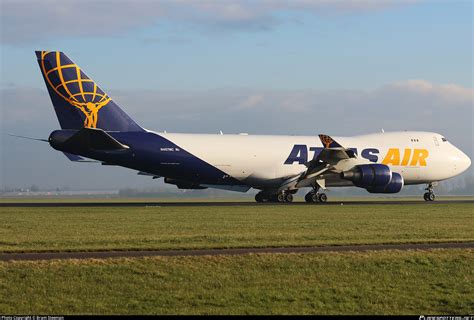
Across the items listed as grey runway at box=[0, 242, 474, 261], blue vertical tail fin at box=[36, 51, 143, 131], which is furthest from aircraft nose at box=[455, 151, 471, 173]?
grey runway at box=[0, 242, 474, 261]

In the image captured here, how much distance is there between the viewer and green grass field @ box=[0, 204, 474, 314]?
16.3m

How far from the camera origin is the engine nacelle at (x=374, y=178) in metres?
50.8

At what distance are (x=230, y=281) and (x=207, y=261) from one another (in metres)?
2.11

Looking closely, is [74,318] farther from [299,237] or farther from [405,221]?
[405,221]

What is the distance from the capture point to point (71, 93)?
45.8 m

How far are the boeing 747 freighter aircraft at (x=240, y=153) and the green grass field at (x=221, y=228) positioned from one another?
4.76 meters

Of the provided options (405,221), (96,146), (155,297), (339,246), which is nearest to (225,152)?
(96,146)

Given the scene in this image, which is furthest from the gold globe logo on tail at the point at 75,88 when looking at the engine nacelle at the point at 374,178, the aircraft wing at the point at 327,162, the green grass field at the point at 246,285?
the green grass field at the point at 246,285

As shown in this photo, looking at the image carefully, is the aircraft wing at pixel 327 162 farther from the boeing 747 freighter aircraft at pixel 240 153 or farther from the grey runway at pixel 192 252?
the grey runway at pixel 192 252

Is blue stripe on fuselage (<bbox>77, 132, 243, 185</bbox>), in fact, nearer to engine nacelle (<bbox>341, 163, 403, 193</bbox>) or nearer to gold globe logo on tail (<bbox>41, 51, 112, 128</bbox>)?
gold globe logo on tail (<bbox>41, 51, 112, 128</bbox>)

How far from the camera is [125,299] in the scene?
16656mm

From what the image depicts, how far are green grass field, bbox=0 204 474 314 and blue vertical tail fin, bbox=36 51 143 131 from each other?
636 inches

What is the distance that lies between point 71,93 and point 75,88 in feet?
1.27

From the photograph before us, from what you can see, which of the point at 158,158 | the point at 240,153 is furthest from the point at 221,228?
the point at 240,153
